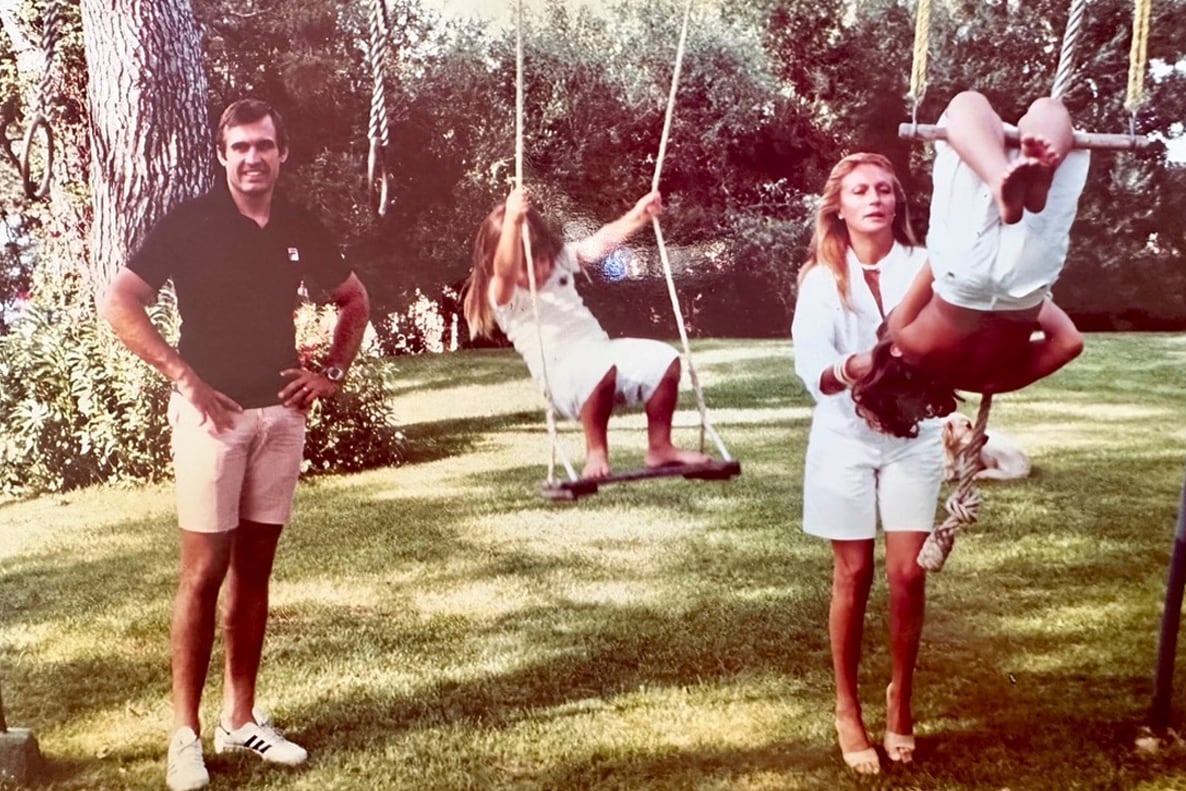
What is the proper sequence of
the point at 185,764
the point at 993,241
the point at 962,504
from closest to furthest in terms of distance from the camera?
the point at 993,241
the point at 962,504
the point at 185,764

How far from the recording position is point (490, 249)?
2.71 metres

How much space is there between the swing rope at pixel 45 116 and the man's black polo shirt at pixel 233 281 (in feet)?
1.51

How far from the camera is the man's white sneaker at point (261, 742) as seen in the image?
104 inches

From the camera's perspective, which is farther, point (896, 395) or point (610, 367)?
point (610, 367)

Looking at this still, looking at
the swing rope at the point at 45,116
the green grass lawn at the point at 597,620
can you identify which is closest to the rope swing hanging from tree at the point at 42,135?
the swing rope at the point at 45,116

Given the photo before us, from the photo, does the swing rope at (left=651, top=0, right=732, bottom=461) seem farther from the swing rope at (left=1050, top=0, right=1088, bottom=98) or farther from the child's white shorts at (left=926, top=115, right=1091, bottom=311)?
the swing rope at (left=1050, top=0, right=1088, bottom=98)

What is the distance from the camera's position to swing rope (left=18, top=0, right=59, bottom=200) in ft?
8.82

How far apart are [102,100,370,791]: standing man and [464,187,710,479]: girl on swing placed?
1.19 ft

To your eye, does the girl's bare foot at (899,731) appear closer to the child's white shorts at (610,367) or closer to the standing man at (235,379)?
the child's white shorts at (610,367)

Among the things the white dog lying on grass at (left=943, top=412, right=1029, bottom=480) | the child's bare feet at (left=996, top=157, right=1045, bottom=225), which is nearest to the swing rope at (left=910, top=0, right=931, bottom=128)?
the child's bare feet at (left=996, top=157, right=1045, bottom=225)

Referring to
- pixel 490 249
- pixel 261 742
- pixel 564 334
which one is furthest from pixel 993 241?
pixel 261 742

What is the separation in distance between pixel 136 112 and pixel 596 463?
1.47 meters

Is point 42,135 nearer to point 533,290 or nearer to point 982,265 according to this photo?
point 533,290

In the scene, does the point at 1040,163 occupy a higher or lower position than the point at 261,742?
higher
